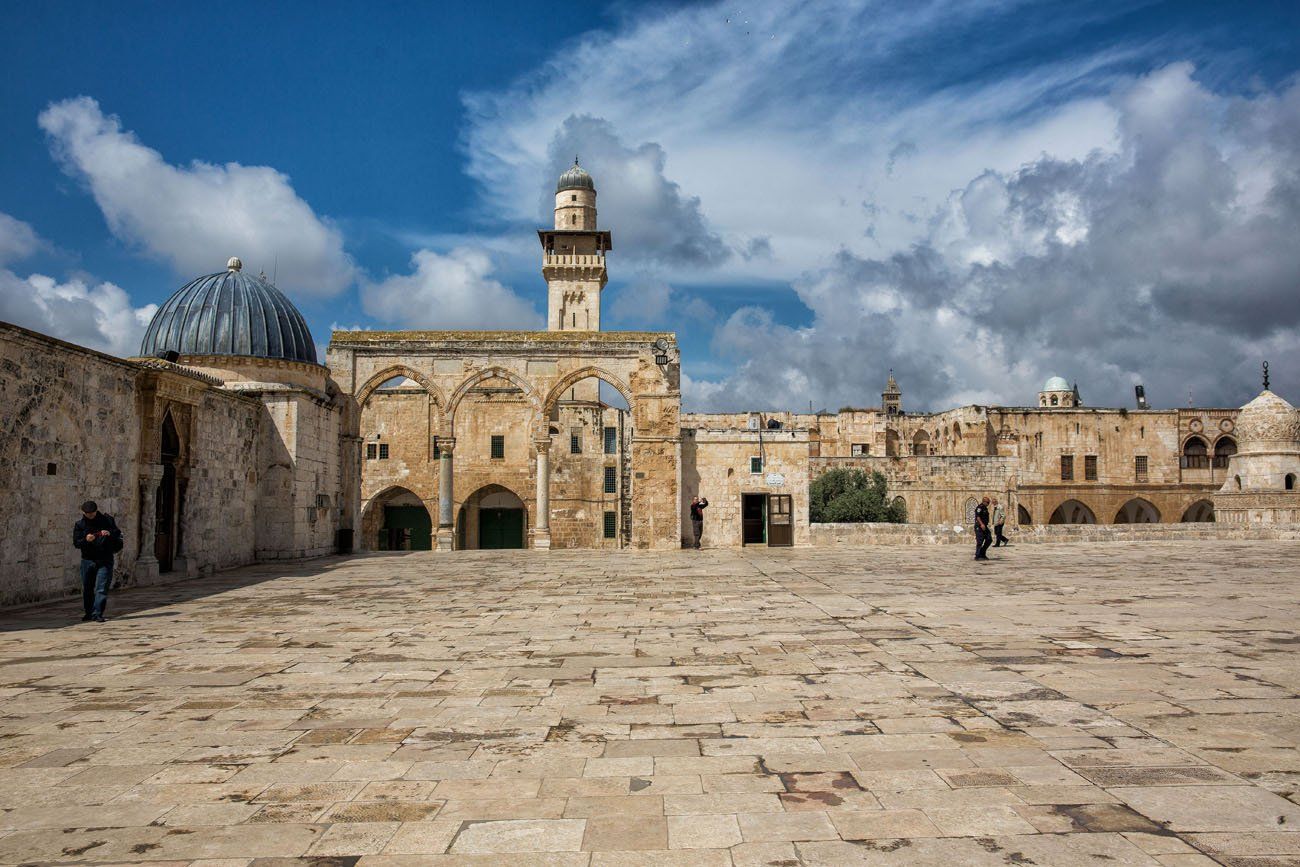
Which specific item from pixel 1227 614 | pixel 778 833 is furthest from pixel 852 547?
pixel 778 833

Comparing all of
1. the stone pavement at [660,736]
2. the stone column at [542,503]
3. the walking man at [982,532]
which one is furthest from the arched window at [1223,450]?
the stone pavement at [660,736]

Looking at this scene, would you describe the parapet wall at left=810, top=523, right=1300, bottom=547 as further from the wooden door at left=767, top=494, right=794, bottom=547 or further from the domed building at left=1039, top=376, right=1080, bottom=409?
the domed building at left=1039, top=376, right=1080, bottom=409

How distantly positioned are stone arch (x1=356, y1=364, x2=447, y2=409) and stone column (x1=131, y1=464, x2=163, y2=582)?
8.82 metres

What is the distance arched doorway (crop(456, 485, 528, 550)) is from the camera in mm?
38938

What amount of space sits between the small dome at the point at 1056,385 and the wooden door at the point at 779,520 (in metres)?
45.2

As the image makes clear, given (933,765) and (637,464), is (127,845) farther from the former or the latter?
(637,464)

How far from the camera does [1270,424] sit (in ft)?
104

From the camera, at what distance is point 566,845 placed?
131 inches

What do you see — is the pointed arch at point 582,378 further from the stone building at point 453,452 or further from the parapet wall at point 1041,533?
the parapet wall at point 1041,533

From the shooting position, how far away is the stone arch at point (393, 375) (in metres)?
22.5

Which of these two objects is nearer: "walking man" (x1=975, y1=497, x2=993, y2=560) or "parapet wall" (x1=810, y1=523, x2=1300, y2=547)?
"walking man" (x1=975, y1=497, x2=993, y2=560)

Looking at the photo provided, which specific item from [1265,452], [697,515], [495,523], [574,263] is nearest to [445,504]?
[697,515]

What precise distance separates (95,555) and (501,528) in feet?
99.4

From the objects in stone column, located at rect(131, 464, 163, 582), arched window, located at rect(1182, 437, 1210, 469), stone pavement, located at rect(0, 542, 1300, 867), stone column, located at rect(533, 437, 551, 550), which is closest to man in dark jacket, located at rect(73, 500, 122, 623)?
stone pavement, located at rect(0, 542, 1300, 867)
